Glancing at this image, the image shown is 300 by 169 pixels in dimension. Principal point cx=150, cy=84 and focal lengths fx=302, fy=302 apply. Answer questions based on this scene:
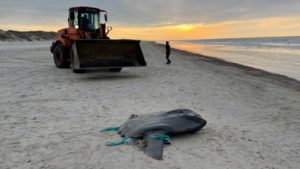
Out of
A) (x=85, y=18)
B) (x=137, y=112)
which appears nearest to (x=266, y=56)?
(x=85, y=18)

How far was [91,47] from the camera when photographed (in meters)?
12.3

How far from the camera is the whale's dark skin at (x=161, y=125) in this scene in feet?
17.2

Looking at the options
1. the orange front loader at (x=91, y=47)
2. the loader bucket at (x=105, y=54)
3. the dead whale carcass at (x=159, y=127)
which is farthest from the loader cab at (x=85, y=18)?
the dead whale carcass at (x=159, y=127)

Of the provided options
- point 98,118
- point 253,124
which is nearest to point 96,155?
point 98,118

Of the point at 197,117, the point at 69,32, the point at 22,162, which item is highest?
the point at 69,32

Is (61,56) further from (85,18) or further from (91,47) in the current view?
(91,47)

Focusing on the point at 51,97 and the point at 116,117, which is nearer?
the point at 116,117

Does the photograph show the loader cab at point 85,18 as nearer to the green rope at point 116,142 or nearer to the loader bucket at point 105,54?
the loader bucket at point 105,54

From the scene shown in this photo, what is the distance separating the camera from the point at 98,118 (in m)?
6.57

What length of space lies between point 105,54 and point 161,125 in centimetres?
782

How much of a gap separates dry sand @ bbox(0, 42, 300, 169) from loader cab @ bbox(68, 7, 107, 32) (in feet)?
12.4

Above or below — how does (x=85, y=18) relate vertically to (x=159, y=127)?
above

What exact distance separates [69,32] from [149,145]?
35.9ft

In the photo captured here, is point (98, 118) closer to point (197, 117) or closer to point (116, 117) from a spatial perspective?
point (116, 117)
